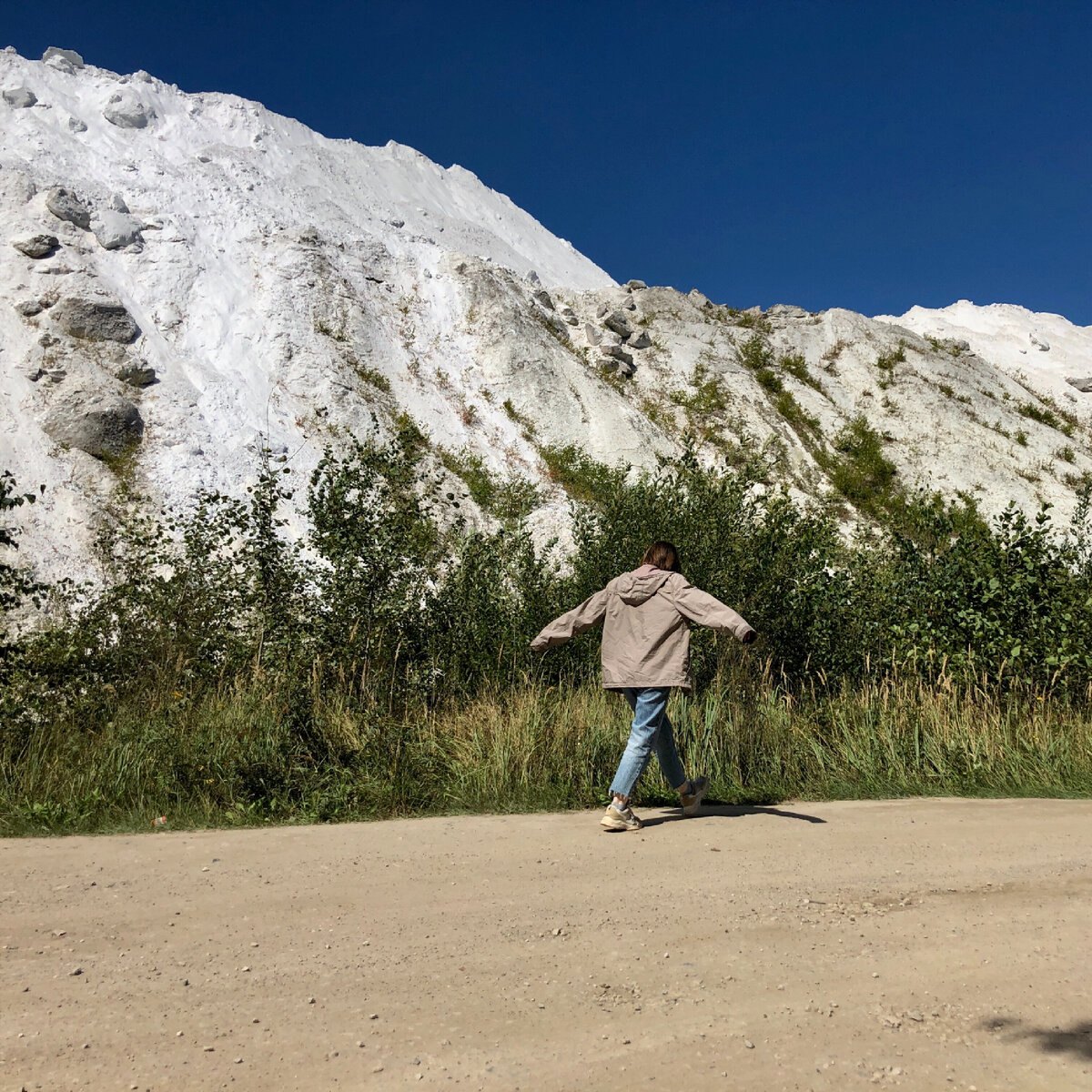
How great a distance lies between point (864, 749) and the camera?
656cm

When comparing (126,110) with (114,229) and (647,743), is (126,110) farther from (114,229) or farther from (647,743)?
(647,743)

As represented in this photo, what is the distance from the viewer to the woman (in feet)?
16.8

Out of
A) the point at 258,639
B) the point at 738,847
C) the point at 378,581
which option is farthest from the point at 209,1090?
the point at 258,639

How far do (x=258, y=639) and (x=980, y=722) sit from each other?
6.54m

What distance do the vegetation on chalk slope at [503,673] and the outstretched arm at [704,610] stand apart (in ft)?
4.75

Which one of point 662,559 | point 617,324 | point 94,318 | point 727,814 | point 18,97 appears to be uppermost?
point 18,97

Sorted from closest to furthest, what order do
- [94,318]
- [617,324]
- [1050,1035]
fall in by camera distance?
[1050,1035] < [94,318] < [617,324]

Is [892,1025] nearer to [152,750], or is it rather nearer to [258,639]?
[152,750]

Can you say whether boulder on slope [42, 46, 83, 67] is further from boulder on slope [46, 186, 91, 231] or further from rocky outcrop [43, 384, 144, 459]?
rocky outcrop [43, 384, 144, 459]

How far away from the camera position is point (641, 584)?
5.41 metres

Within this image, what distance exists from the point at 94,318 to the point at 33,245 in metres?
2.61

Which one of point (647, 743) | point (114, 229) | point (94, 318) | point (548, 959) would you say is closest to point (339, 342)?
point (94, 318)

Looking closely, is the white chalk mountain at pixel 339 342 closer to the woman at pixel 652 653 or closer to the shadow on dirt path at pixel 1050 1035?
the woman at pixel 652 653

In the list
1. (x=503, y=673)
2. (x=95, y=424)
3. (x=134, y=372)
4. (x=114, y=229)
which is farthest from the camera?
(x=114, y=229)
